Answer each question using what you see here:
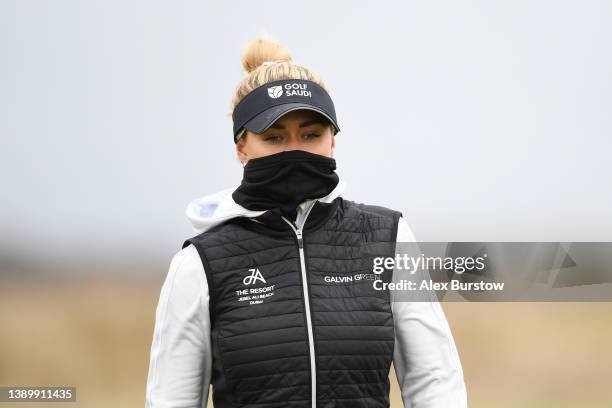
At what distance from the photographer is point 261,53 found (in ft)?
6.79

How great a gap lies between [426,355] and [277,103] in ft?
1.88

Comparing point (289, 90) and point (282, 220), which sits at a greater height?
point (289, 90)

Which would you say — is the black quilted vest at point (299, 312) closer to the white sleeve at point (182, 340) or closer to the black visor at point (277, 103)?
the white sleeve at point (182, 340)

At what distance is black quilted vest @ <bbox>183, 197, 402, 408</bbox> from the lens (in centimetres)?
160

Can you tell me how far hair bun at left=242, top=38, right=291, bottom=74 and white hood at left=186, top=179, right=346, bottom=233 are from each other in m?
0.36

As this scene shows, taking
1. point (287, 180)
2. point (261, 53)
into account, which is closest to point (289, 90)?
point (287, 180)

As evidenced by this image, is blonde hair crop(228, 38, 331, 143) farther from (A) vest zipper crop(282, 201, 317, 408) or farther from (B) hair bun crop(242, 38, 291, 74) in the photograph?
(A) vest zipper crop(282, 201, 317, 408)

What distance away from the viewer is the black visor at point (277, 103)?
1.70 metres

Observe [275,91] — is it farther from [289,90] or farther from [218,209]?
[218,209]

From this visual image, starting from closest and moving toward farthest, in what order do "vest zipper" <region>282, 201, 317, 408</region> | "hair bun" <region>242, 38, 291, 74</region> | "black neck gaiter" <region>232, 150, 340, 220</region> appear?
1. "vest zipper" <region>282, 201, 317, 408</region>
2. "black neck gaiter" <region>232, 150, 340, 220</region>
3. "hair bun" <region>242, 38, 291, 74</region>

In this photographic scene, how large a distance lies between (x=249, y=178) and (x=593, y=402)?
3.85 metres

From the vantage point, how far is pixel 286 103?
1.71 m

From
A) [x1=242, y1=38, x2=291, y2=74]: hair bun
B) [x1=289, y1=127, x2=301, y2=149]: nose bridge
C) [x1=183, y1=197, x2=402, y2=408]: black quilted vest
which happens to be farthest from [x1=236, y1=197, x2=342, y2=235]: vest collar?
[x1=242, y1=38, x2=291, y2=74]: hair bun

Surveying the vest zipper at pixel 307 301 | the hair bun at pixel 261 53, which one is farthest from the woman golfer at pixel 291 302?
the hair bun at pixel 261 53
